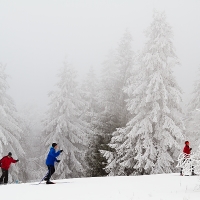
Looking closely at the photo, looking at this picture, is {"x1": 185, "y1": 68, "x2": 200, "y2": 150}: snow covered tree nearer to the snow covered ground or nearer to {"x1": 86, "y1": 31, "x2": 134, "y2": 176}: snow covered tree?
{"x1": 86, "y1": 31, "x2": 134, "y2": 176}: snow covered tree

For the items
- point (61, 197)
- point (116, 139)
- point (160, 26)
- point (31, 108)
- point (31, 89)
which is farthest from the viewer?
point (31, 89)

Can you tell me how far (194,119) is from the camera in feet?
90.6

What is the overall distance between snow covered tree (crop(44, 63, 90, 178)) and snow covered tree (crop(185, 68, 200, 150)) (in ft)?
30.5

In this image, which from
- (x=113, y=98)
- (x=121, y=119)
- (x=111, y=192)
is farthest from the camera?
(x=113, y=98)

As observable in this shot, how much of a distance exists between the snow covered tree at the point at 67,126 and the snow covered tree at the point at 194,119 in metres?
9.29

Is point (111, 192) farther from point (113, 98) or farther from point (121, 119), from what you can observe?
point (113, 98)

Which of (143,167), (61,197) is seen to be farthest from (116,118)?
(61,197)

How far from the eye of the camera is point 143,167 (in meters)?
21.4

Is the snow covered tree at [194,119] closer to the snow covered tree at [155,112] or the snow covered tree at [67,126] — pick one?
the snow covered tree at [155,112]

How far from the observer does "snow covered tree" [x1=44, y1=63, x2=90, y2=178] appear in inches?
1107

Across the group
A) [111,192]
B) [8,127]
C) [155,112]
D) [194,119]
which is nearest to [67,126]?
[8,127]

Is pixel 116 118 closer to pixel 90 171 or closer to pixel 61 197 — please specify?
pixel 90 171

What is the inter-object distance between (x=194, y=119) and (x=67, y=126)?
11.5 m

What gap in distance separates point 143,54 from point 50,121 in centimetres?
1124
